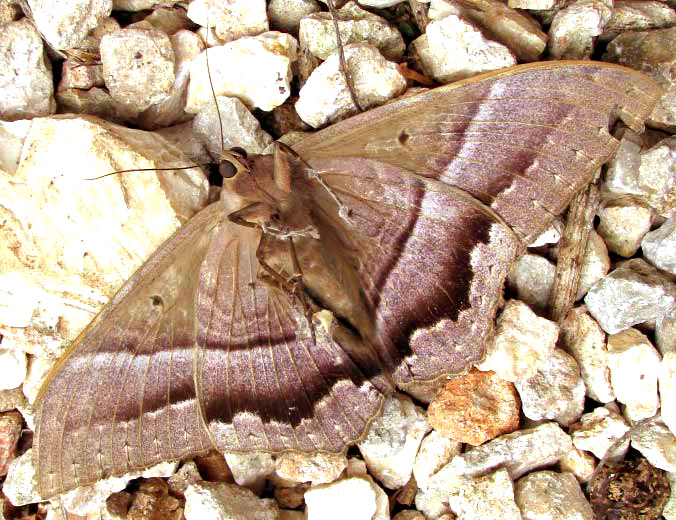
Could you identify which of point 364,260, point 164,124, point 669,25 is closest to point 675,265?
point 669,25

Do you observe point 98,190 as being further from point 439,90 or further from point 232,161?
point 439,90

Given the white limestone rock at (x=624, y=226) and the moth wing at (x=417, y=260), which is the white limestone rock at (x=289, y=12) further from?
the white limestone rock at (x=624, y=226)

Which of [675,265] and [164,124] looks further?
[164,124]

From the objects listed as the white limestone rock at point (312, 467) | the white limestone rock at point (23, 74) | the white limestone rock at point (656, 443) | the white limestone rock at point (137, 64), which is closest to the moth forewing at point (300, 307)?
the white limestone rock at point (312, 467)

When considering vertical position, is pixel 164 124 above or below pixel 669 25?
below

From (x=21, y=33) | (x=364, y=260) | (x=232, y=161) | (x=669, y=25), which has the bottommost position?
(x=364, y=260)

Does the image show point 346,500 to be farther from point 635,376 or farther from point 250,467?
point 635,376

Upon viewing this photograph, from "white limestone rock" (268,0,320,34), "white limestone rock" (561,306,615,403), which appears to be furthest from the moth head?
"white limestone rock" (561,306,615,403)
